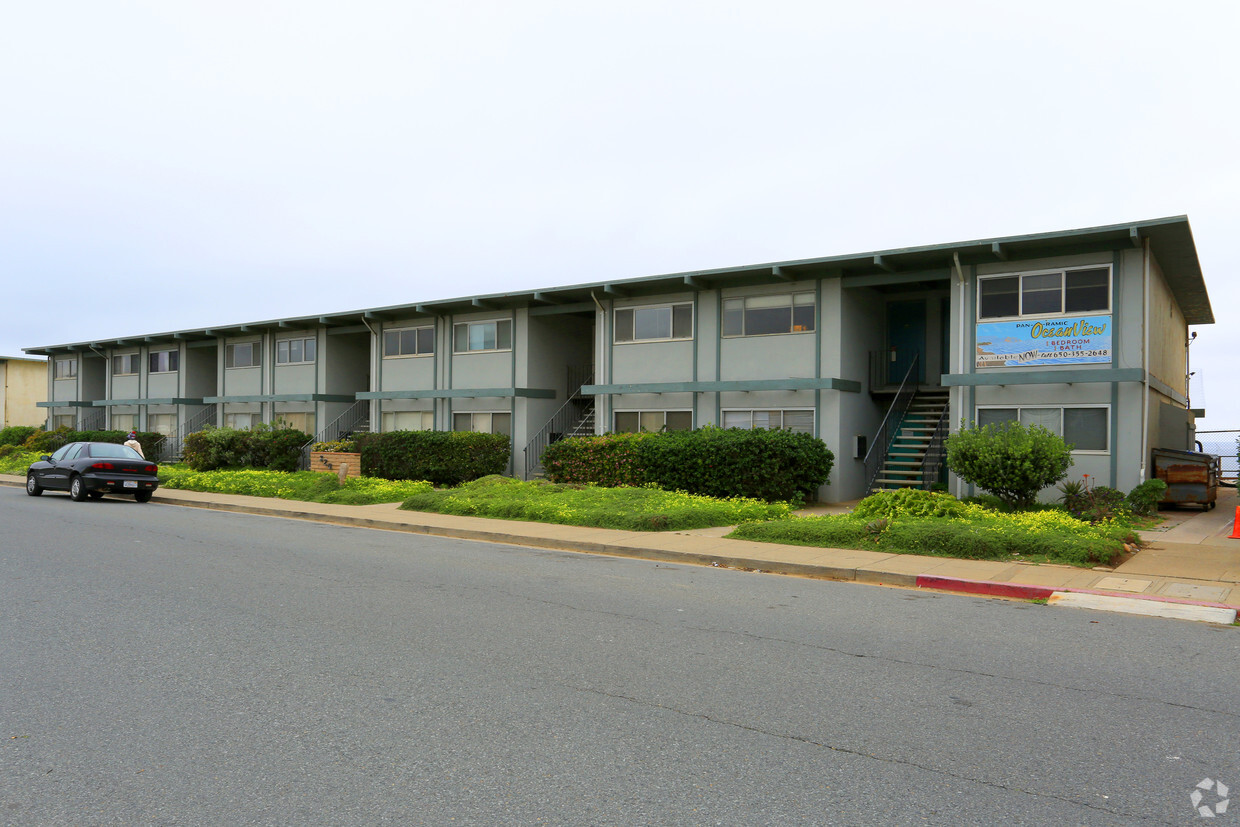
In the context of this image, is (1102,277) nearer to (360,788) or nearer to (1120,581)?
(1120,581)

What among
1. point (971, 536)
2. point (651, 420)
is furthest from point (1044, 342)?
point (651, 420)

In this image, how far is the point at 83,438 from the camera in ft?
128

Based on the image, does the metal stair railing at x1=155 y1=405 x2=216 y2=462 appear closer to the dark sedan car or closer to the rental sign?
the dark sedan car

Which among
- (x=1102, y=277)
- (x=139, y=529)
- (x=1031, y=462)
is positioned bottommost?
(x=139, y=529)

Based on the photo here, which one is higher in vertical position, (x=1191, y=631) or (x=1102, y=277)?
(x=1102, y=277)

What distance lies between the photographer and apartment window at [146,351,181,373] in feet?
128

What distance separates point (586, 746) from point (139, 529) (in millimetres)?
12743

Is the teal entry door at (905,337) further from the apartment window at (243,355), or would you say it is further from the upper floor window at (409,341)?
the apartment window at (243,355)

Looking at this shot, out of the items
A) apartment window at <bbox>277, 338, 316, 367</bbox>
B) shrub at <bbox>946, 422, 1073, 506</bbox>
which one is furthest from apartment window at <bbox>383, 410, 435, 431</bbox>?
shrub at <bbox>946, 422, 1073, 506</bbox>

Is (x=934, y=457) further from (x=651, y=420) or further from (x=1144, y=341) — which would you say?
(x=651, y=420)

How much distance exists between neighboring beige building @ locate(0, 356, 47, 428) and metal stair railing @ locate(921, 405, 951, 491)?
49.2 m

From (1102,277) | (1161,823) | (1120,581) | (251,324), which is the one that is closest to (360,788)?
(1161,823)

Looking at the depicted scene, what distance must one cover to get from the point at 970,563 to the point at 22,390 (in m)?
55.9

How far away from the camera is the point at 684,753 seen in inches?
183
